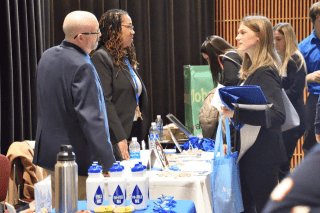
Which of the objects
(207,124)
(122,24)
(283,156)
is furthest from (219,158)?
(122,24)

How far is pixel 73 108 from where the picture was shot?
6.84ft

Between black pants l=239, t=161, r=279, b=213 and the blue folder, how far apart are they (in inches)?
13.5

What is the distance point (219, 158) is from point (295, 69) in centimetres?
141

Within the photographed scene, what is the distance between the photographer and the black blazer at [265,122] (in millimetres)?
2146

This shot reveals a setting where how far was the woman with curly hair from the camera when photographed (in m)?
2.81

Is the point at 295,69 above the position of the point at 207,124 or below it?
above

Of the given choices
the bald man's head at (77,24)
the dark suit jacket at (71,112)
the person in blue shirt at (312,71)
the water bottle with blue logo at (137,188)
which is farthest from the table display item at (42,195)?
the person in blue shirt at (312,71)

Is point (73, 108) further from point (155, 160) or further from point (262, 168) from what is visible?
point (262, 168)

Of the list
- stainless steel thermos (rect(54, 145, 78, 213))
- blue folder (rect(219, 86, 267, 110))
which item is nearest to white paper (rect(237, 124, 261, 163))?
blue folder (rect(219, 86, 267, 110))

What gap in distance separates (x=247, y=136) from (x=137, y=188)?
88 centimetres

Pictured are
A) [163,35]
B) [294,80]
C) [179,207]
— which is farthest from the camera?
[163,35]

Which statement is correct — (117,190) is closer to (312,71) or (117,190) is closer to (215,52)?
(215,52)

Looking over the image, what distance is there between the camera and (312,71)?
12.0 feet

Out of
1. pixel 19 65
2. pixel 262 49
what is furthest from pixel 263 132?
pixel 19 65
